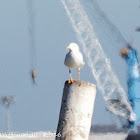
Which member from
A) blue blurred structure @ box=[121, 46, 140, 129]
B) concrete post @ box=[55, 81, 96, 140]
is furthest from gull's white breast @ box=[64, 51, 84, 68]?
blue blurred structure @ box=[121, 46, 140, 129]

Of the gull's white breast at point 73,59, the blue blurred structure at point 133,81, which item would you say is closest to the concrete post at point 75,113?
the gull's white breast at point 73,59

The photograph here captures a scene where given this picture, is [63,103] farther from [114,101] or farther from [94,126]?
[114,101]

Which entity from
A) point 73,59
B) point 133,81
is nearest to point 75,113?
point 73,59

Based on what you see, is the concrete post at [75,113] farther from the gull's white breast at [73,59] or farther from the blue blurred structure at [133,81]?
the blue blurred structure at [133,81]

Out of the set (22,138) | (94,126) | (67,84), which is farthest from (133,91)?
(67,84)

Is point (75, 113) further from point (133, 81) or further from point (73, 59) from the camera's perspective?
point (133, 81)

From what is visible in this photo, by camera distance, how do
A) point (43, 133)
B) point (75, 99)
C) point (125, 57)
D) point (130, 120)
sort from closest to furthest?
point (75, 99)
point (43, 133)
point (130, 120)
point (125, 57)
